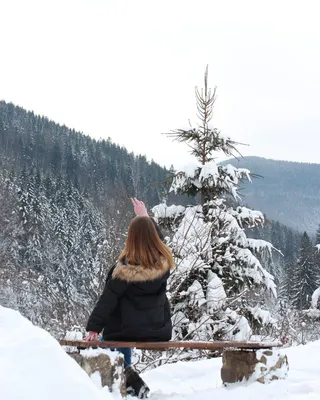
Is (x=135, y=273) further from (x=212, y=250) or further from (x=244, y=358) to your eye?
(x=212, y=250)

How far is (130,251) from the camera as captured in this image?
179 inches

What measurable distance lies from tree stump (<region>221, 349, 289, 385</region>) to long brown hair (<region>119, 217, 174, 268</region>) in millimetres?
1018

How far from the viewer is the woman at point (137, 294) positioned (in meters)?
4.43

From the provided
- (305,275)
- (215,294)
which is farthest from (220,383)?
(305,275)

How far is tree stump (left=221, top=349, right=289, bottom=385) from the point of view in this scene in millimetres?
4375

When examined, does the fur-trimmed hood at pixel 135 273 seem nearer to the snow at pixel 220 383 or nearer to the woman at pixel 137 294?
Result: the woman at pixel 137 294

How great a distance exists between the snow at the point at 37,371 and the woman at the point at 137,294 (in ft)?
6.18

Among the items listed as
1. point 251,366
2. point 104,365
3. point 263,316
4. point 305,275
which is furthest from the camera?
point 305,275

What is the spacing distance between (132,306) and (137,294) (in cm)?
11

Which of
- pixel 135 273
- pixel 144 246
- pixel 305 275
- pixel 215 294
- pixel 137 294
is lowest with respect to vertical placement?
pixel 305 275

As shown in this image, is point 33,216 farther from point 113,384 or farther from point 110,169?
point 110,169

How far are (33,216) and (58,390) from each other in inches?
2143

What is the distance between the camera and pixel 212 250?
32.6 feet

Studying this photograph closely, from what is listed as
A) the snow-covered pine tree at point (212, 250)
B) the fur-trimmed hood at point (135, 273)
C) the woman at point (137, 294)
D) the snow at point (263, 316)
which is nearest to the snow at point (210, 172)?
the snow-covered pine tree at point (212, 250)
